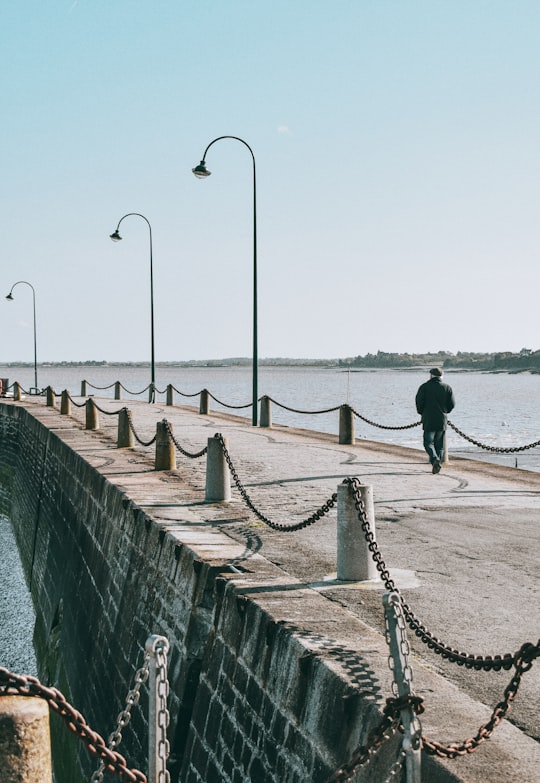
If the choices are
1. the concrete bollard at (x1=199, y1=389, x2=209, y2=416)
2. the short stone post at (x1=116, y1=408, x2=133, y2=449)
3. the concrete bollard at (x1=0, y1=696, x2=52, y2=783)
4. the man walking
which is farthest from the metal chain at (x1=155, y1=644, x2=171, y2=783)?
the concrete bollard at (x1=199, y1=389, x2=209, y2=416)

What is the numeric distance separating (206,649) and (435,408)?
895 cm

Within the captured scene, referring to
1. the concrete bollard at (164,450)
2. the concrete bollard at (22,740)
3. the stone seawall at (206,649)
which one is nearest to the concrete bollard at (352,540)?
the stone seawall at (206,649)

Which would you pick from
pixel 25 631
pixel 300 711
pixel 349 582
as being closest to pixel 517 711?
pixel 300 711

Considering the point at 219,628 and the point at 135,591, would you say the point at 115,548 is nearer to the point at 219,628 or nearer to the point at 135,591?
the point at 135,591

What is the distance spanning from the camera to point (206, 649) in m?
6.32

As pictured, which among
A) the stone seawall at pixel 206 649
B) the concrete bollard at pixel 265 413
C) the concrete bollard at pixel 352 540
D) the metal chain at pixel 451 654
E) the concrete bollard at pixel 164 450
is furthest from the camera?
the concrete bollard at pixel 265 413

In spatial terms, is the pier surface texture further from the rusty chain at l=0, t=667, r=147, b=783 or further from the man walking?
the rusty chain at l=0, t=667, r=147, b=783

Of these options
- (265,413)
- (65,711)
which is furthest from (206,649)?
(265,413)

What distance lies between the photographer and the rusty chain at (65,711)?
2.82 metres

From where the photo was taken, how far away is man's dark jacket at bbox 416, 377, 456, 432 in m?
14.4

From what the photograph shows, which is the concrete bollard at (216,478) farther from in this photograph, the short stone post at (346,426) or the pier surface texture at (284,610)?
the short stone post at (346,426)

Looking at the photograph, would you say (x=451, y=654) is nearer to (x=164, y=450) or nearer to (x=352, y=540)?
(x=352, y=540)

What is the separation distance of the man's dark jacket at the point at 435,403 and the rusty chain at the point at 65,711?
11729mm

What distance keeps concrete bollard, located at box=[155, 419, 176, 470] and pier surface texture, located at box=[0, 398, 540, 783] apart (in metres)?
0.17
